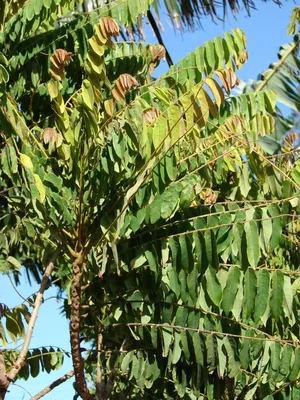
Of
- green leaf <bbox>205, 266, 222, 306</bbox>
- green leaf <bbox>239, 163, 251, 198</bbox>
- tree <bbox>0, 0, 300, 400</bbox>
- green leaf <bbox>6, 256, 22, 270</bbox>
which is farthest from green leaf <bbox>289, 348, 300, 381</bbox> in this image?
green leaf <bbox>6, 256, 22, 270</bbox>

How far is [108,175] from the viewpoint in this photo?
3084mm

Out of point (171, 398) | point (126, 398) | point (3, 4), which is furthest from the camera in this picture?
point (3, 4)

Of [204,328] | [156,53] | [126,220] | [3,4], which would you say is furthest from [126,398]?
[3,4]

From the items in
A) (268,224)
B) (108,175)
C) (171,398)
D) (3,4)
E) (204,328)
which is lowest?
(171,398)

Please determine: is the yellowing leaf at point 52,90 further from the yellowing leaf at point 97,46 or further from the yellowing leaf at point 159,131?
the yellowing leaf at point 159,131

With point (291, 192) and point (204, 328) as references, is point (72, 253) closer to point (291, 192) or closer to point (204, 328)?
point (204, 328)

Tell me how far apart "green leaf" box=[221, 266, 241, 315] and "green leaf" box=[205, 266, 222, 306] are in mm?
22

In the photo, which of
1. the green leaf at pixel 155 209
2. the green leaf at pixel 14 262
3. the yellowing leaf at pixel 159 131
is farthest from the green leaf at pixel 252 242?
the green leaf at pixel 14 262

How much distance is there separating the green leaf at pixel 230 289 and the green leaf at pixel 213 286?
0.02 metres

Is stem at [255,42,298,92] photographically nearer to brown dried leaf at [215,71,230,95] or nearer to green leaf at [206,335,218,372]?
brown dried leaf at [215,71,230,95]

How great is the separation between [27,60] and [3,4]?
2.14 ft

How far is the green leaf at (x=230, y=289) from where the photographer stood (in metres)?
2.94

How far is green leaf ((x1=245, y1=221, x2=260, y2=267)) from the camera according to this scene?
9.64ft

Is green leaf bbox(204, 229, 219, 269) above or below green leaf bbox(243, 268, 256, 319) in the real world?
above
